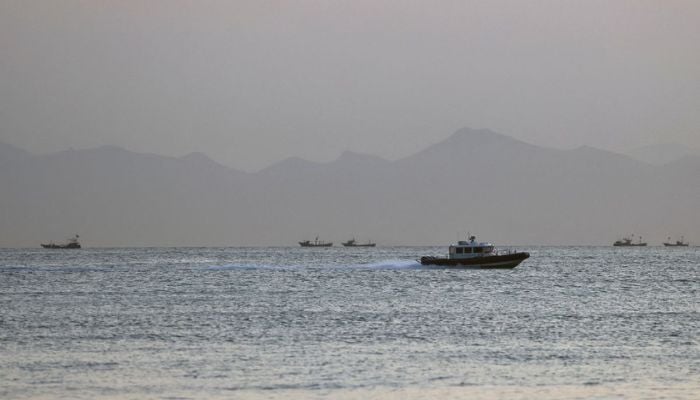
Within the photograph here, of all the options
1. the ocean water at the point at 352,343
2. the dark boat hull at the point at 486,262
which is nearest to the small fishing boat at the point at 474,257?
the dark boat hull at the point at 486,262

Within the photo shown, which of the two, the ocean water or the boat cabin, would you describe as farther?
the boat cabin

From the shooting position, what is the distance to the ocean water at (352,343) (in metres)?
39.1

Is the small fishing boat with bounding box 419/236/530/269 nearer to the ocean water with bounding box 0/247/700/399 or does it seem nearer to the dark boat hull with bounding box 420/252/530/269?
the dark boat hull with bounding box 420/252/530/269

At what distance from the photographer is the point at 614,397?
36781mm

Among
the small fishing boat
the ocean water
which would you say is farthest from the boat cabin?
the ocean water

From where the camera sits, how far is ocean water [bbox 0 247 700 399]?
39.1 m

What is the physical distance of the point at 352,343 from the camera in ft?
172

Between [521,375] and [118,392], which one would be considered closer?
[118,392]

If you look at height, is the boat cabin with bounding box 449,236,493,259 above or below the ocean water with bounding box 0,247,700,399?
above

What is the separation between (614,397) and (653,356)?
1099 centimetres

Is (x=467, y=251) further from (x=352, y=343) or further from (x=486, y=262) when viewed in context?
(x=352, y=343)

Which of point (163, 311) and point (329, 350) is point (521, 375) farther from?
point (163, 311)

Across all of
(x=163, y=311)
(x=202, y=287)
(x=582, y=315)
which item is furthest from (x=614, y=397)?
(x=202, y=287)

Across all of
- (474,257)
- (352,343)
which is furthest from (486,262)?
(352,343)
